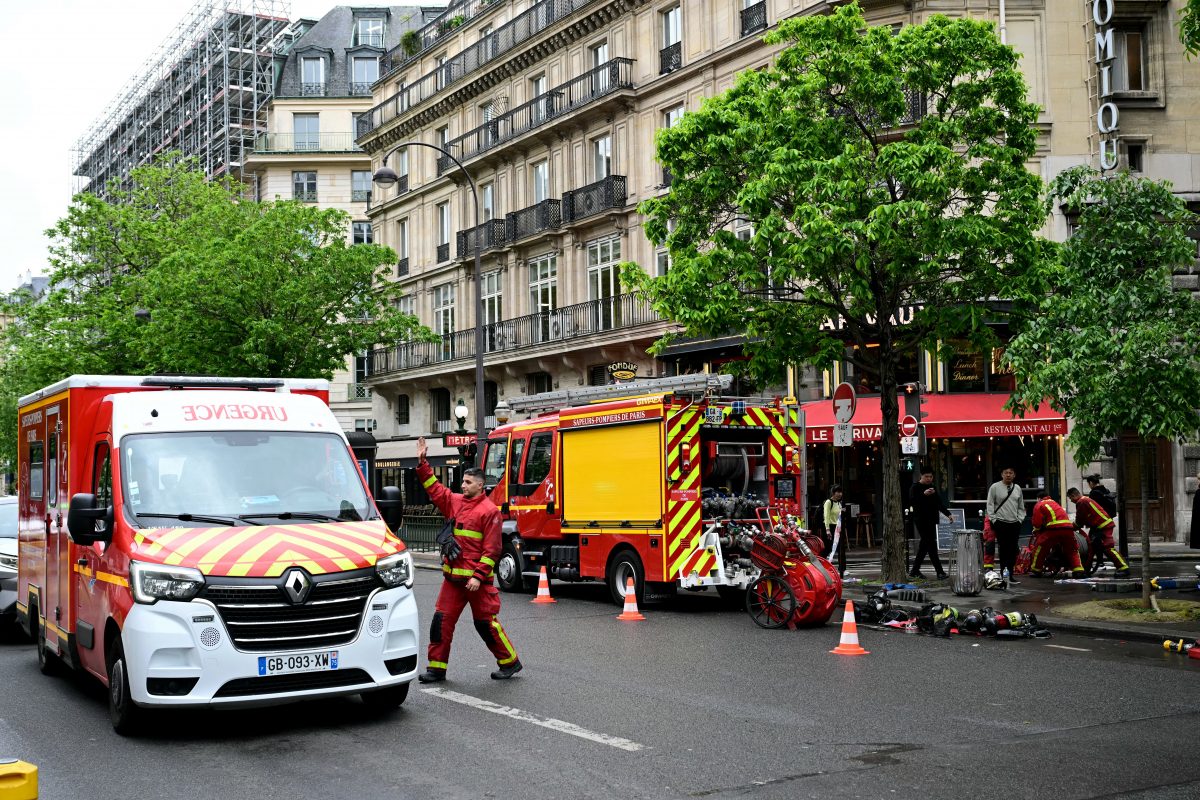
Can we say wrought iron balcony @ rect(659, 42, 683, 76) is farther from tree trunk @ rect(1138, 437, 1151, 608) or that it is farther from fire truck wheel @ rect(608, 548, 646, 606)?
tree trunk @ rect(1138, 437, 1151, 608)

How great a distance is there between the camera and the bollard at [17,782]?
4.84 meters

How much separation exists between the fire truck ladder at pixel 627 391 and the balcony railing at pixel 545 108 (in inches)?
632

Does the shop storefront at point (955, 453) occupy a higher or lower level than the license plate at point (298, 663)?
higher

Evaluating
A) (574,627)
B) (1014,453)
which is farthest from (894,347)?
(1014,453)

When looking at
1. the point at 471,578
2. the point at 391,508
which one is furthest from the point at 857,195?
the point at 391,508

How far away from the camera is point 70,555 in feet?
32.8

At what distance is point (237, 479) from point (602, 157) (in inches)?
1083

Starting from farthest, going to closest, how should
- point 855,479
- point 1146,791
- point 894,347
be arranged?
1. point 855,479
2. point 894,347
3. point 1146,791

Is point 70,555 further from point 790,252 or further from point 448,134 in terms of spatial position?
point 448,134

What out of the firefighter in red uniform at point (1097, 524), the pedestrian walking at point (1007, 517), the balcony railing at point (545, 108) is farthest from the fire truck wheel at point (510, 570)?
the balcony railing at point (545, 108)

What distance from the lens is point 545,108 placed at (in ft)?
123

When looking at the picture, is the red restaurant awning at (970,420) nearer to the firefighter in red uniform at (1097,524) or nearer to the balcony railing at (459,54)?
the firefighter in red uniform at (1097,524)

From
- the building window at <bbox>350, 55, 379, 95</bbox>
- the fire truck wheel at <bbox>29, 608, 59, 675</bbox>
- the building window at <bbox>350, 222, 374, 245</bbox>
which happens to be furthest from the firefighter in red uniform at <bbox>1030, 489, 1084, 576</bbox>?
the building window at <bbox>350, 55, 379, 95</bbox>

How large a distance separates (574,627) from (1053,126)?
1982 cm
